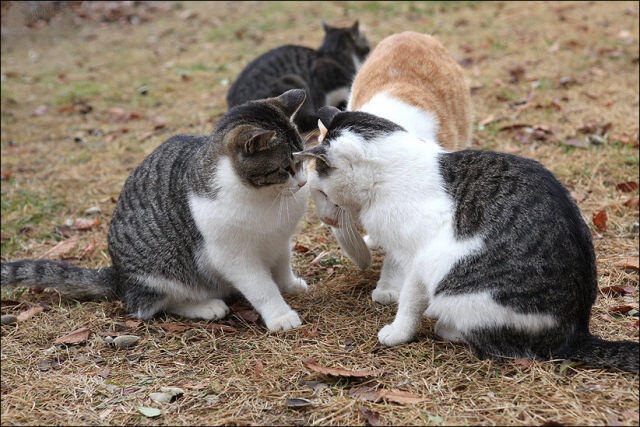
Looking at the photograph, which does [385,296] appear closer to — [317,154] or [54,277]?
[317,154]

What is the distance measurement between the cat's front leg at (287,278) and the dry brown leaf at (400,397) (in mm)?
1215

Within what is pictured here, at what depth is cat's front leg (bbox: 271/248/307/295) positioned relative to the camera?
330cm

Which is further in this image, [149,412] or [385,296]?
[385,296]

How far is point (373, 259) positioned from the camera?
3688mm

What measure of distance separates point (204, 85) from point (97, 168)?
2.61 m

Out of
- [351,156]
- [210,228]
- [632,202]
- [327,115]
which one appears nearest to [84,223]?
[210,228]

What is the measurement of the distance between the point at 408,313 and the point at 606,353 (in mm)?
839

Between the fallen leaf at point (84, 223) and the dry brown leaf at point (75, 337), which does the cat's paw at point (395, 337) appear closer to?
the dry brown leaf at point (75, 337)

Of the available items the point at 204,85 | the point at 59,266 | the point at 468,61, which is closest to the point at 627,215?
the point at 59,266

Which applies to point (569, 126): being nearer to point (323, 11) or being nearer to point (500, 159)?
point (500, 159)

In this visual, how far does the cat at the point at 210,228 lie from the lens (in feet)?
9.35

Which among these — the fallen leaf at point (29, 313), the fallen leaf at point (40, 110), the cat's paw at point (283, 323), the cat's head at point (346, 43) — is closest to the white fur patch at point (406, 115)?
the cat's paw at point (283, 323)

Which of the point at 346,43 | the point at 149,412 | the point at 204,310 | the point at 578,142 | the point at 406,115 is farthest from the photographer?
the point at 346,43

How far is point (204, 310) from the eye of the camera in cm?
318
